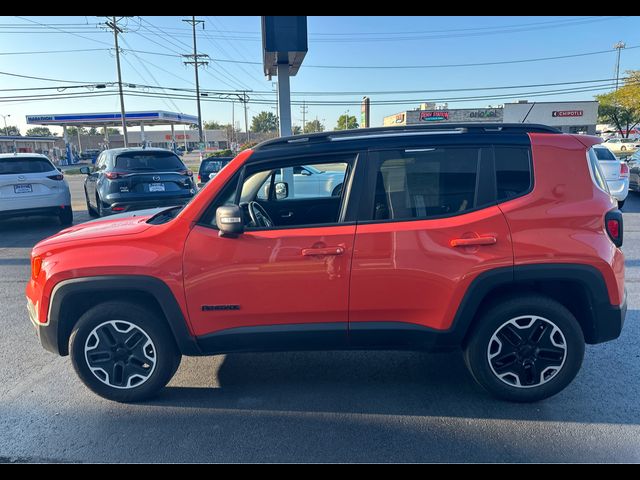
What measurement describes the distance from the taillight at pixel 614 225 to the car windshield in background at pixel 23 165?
10.3m

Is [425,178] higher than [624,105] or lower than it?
lower

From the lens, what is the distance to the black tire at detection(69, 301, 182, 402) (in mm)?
3084

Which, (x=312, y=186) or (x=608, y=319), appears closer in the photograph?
(x=608, y=319)

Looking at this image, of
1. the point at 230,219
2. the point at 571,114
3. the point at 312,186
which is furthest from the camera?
the point at 571,114

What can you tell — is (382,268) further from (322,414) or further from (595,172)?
(595,172)

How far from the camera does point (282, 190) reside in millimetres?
4242

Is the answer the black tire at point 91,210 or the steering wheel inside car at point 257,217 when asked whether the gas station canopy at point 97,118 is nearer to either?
the black tire at point 91,210

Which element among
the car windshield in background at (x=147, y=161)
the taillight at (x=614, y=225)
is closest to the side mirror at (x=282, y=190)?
the taillight at (x=614, y=225)

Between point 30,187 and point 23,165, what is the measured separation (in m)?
0.57

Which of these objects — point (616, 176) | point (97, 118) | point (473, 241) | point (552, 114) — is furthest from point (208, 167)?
point (552, 114)

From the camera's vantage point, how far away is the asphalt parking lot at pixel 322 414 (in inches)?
104

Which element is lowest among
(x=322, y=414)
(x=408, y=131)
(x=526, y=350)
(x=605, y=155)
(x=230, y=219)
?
(x=322, y=414)

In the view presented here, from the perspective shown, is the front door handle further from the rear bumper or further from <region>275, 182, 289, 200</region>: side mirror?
the rear bumper

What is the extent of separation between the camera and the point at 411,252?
9.45 ft
